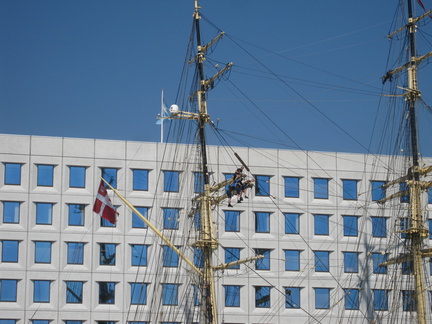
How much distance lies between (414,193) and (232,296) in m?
18.3

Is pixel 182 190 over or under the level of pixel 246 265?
over

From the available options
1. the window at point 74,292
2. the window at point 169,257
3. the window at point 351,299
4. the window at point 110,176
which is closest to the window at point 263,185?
the window at point 169,257

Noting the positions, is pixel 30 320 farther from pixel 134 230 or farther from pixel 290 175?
pixel 290 175

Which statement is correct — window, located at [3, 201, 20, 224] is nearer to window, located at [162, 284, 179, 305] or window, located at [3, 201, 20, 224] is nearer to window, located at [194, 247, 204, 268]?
window, located at [162, 284, 179, 305]

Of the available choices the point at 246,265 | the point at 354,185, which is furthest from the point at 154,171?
the point at 354,185

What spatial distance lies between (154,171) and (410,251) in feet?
75.4

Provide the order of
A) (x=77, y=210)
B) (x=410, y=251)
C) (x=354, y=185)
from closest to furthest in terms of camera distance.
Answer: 1. (x=410, y=251)
2. (x=77, y=210)
3. (x=354, y=185)

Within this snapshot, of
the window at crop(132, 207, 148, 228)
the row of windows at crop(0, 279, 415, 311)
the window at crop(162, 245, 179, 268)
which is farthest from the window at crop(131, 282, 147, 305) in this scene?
the window at crop(132, 207, 148, 228)

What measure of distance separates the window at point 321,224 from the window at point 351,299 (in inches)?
220

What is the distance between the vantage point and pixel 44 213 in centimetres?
8756

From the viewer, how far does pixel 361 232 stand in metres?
93.3

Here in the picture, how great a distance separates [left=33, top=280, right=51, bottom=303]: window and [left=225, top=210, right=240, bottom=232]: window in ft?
53.0

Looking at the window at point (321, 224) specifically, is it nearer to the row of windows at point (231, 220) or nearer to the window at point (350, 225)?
the row of windows at point (231, 220)

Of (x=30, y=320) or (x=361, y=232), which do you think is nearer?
(x=30, y=320)
